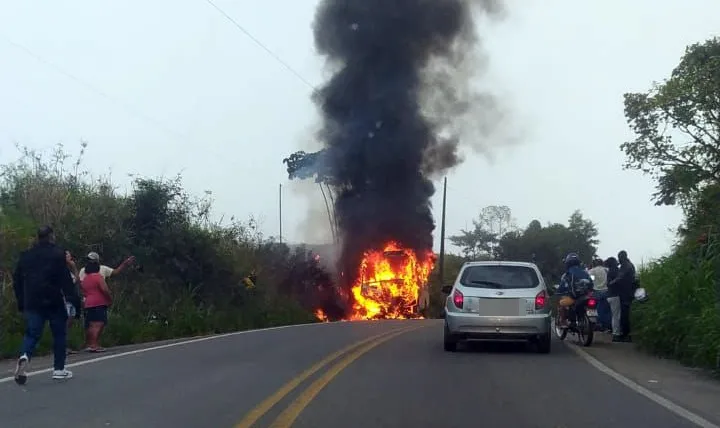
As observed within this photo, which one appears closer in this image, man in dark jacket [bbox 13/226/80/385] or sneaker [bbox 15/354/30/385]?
sneaker [bbox 15/354/30/385]

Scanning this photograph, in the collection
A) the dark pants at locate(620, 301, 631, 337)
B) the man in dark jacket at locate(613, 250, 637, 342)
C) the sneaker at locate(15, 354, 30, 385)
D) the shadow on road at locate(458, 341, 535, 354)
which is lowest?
the shadow on road at locate(458, 341, 535, 354)

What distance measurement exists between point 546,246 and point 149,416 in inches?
2120

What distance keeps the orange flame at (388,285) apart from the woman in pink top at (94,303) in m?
28.2

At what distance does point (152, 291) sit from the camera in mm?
22188

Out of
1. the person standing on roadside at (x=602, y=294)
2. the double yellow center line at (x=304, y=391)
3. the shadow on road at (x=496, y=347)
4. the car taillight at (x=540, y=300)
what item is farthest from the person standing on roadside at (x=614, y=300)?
the double yellow center line at (x=304, y=391)

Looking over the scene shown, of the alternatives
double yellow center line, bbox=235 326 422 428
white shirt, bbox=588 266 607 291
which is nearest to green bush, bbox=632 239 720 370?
white shirt, bbox=588 266 607 291

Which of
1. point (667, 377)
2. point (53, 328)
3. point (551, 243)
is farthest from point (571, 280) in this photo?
point (551, 243)

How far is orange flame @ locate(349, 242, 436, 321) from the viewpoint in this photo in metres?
42.6

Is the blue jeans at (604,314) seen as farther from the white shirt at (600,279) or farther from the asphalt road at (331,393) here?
the asphalt road at (331,393)

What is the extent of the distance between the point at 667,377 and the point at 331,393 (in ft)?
15.6

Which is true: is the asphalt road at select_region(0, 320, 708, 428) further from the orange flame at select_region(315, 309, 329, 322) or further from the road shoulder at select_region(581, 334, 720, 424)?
the orange flame at select_region(315, 309, 329, 322)

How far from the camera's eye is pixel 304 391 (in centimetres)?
993

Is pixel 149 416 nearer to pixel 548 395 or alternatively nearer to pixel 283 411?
pixel 283 411

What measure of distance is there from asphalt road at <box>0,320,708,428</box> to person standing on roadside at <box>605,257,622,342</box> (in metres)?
2.70
